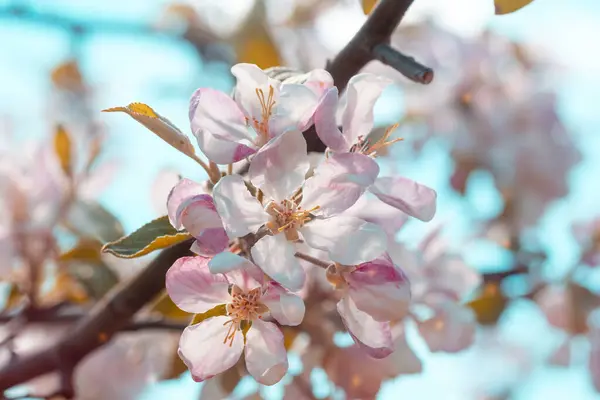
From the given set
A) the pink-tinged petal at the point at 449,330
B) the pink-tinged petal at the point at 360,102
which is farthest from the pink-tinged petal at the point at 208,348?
the pink-tinged petal at the point at 449,330

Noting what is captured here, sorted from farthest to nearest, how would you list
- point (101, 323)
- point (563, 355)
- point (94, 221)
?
point (563, 355) < point (94, 221) < point (101, 323)

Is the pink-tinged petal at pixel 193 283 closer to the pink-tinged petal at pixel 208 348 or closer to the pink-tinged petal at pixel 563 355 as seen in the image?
the pink-tinged petal at pixel 208 348

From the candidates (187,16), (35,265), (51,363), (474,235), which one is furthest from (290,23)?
(51,363)

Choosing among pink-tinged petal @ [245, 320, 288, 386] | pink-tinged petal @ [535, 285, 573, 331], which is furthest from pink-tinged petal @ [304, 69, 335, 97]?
pink-tinged petal @ [535, 285, 573, 331]

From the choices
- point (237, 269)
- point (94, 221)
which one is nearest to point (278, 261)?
point (237, 269)

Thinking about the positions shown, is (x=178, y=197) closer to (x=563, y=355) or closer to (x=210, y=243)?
(x=210, y=243)

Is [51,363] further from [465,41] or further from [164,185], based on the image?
[465,41]
